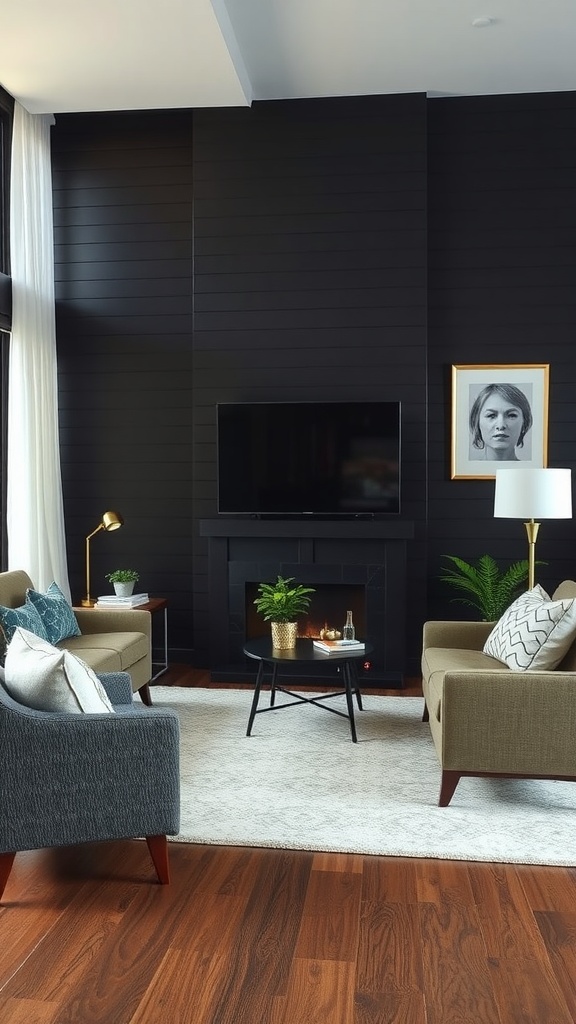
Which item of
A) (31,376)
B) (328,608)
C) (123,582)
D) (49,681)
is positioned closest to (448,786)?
(49,681)

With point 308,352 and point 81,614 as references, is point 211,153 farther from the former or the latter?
point 81,614

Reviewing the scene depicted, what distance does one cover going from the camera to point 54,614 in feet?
15.0

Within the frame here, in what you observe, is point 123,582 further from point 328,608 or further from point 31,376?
point 31,376

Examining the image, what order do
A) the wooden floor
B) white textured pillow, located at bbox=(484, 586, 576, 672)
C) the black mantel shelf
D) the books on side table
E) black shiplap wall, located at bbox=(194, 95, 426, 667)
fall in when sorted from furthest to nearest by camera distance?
1. black shiplap wall, located at bbox=(194, 95, 426, 667)
2. the black mantel shelf
3. the books on side table
4. white textured pillow, located at bbox=(484, 586, 576, 672)
5. the wooden floor

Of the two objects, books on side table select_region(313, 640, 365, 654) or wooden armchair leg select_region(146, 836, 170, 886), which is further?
books on side table select_region(313, 640, 365, 654)

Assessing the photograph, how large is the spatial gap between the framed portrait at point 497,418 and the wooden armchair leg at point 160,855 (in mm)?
3657

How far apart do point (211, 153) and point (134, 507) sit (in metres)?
2.50

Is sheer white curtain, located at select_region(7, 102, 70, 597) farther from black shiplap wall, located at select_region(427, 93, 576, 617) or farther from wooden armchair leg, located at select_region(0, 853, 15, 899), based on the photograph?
wooden armchair leg, located at select_region(0, 853, 15, 899)

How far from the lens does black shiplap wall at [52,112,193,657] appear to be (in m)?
6.11

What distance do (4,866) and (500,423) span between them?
13.9ft

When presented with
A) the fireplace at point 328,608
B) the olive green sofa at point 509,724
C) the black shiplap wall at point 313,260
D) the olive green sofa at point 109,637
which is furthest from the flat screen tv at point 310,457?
the olive green sofa at point 509,724

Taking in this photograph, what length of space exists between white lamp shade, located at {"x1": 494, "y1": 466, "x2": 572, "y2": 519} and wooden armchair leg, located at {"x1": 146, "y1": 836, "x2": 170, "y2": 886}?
2516 mm

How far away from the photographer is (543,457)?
576 centimetres

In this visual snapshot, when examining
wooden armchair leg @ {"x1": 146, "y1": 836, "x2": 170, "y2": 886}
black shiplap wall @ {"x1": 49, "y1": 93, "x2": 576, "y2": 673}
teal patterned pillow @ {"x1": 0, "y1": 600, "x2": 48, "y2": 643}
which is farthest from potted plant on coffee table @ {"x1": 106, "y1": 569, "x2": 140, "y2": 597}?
wooden armchair leg @ {"x1": 146, "y1": 836, "x2": 170, "y2": 886}
